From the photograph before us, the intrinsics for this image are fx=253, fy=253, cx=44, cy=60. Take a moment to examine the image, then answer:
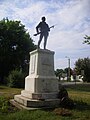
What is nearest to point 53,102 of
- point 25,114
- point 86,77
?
point 25,114

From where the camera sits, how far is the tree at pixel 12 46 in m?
42.6

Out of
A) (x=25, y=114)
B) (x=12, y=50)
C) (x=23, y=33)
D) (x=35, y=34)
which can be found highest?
(x=23, y=33)

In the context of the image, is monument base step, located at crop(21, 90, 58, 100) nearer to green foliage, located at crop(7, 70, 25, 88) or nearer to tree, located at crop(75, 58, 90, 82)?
green foliage, located at crop(7, 70, 25, 88)

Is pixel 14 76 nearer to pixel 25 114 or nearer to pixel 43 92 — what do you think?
pixel 43 92

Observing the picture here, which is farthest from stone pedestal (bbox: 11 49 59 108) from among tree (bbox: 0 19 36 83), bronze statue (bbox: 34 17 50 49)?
tree (bbox: 0 19 36 83)

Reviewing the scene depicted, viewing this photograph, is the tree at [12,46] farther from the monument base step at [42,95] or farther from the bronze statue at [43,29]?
the monument base step at [42,95]

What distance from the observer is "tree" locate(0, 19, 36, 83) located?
42625 millimetres

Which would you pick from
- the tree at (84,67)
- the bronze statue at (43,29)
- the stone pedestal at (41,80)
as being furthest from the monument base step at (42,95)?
the tree at (84,67)

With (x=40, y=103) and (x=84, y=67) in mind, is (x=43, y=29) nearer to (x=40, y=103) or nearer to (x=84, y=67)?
(x=40, y=103)

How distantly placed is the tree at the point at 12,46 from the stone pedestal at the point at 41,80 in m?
29.2

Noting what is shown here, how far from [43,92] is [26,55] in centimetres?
3237

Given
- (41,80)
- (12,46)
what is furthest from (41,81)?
(12,46)

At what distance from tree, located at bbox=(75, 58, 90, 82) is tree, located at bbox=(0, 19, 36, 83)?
2316 centimetres

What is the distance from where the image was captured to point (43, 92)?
1266cm
